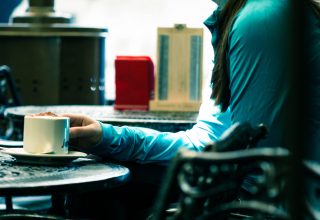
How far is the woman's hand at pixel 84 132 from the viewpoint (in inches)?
71.2

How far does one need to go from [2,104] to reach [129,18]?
5.82 feet

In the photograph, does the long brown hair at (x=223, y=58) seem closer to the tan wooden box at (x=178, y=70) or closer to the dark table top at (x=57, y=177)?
the dark table top at (x=57, y=177)

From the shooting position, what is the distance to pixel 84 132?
182 cm

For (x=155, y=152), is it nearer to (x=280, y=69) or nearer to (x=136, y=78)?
(x=280, y=69)

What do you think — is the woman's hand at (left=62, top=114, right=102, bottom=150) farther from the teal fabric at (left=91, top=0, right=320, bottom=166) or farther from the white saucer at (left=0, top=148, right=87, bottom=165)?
the teal fabric at (left=91, top=0, right=320, bottom=166)

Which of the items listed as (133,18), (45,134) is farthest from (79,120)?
(133,18)

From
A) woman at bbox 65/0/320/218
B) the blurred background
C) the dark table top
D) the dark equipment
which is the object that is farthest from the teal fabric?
the blurred background

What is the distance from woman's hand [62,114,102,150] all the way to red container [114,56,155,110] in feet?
4.31

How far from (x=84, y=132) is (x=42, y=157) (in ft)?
0.50

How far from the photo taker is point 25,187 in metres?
1.44

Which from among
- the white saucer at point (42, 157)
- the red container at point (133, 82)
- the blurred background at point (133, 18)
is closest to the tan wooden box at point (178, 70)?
the red container at point (133, 82)

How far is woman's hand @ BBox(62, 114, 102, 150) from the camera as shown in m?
1.81

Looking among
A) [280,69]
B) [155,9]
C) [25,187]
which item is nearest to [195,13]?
[155,9]

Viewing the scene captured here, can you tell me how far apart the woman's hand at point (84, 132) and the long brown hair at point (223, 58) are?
295 mm
